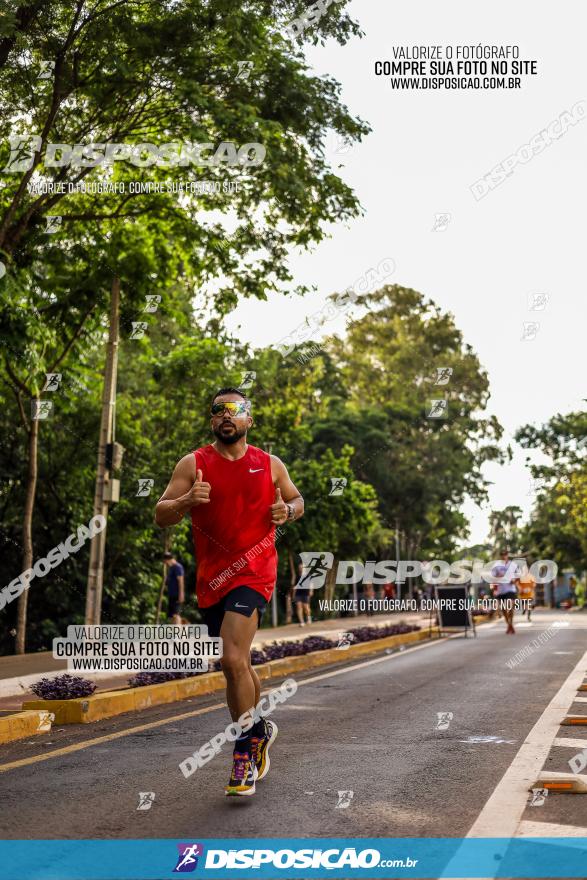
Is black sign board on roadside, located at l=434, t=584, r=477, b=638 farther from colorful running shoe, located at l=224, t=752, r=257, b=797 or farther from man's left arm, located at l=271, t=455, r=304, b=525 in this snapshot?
colorful running shoe, located at l=224, t=752, r=257, b=797

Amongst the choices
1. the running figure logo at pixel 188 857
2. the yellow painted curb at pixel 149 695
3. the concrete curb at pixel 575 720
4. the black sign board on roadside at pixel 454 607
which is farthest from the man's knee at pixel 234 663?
the black sign board on roadside at pixel 454 607

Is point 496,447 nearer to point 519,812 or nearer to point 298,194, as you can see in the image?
point 298,194

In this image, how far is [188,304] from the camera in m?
34.3

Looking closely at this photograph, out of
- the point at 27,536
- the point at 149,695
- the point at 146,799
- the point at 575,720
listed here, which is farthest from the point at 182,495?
the point at 27,536

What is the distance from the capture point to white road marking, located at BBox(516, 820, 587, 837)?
4.92 metres

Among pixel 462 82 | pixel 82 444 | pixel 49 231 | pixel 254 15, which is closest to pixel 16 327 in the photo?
pixel 49 231

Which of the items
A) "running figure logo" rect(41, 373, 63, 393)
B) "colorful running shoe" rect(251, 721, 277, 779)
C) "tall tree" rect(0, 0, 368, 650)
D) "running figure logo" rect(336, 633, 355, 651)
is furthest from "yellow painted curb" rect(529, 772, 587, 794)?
"running figure logo" rect(41, 373, 63, 393)

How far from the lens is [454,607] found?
24.9 meters

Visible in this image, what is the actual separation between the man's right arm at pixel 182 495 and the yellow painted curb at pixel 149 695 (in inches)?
160

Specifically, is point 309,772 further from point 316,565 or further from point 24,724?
point 316,565

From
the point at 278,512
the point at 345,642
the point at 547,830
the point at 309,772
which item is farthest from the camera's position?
the point at 345,642

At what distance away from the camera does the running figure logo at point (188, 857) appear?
14.6 ft

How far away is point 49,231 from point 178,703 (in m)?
8.19

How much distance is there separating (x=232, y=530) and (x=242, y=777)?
1.29m
